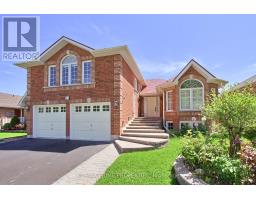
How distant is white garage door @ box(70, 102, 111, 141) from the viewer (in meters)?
13.8

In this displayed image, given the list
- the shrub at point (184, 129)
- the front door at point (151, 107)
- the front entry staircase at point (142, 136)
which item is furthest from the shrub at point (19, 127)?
the shrub at point (184, 129)

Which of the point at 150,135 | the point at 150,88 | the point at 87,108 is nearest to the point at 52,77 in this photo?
the point at 87,108

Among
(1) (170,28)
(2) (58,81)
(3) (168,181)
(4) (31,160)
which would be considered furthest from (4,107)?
(3) (168,181)

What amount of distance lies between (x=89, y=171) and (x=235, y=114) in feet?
15.8

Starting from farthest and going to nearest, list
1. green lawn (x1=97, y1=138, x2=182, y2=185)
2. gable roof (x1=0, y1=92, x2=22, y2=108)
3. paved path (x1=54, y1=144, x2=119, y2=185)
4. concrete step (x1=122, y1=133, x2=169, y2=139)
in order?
gable roof (x1=0, y1=92, x2=22, y2=108) < concrete step (x1=122, y1=133, x2=169, y2=139) < paved path (x1=54, y1=144, x2=119, y2=185) < green lawn (x1=97, y1=138, x2=182, y2=185)

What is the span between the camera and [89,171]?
270 inches

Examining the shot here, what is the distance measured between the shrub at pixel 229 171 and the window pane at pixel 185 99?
36.9ft

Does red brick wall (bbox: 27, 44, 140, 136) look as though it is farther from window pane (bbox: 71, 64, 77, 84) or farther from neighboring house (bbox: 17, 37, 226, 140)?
window pane (bbox: 71, 64, 77, 84)

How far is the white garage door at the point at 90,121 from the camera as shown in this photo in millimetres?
13766

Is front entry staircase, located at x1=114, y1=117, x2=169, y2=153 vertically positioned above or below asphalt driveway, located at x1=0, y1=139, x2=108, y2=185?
above

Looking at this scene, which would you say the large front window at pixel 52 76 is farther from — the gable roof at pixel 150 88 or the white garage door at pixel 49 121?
the gable roof at pixel 150 88

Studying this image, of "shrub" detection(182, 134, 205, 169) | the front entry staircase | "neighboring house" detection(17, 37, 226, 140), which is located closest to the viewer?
"shrub" detection(182, 134, 205, 169)

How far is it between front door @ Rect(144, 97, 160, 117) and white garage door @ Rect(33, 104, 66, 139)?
31.3ft

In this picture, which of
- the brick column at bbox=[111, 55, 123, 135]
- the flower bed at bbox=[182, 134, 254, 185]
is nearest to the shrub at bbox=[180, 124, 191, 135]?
the brick column at bbox=[111, 55, 123, 135]
